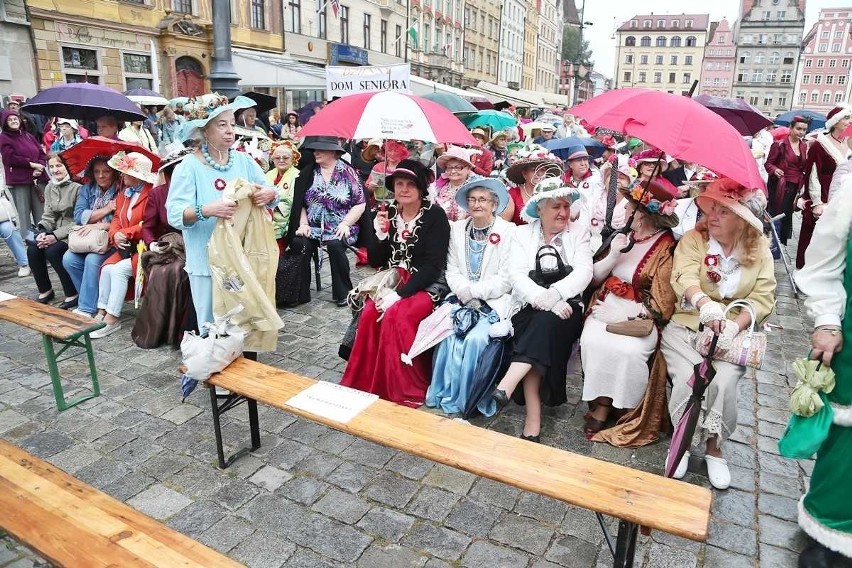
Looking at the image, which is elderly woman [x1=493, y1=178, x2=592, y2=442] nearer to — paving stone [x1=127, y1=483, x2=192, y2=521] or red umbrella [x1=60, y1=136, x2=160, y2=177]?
paving stone [x1=127, y1=483, x2=192, y2=521]

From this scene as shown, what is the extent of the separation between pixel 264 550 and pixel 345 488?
0.56m

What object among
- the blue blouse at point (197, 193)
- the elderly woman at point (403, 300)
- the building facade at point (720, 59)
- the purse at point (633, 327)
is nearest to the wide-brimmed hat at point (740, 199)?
the purse at point (633, 327)

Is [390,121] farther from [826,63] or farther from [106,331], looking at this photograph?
[826,63]

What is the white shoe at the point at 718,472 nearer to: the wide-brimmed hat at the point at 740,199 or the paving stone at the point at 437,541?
the wide-brimmed hat at the point at 740,199

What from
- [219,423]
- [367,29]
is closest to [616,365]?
[219,423]

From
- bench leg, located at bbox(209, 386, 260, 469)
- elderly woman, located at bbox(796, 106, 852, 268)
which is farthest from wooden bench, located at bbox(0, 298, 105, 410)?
elderly woman, located at bbox(796, 106, 852, 268)

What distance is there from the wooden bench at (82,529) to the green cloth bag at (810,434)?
2.37 meters

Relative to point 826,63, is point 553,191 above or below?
below

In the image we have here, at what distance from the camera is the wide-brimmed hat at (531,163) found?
16.6ft

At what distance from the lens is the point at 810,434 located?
8.29ft

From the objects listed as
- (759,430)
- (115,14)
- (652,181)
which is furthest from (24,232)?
(115,14)

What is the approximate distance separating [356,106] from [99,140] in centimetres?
245

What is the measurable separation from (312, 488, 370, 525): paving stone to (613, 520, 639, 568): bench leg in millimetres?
1254

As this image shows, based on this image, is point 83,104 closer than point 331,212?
Yes
